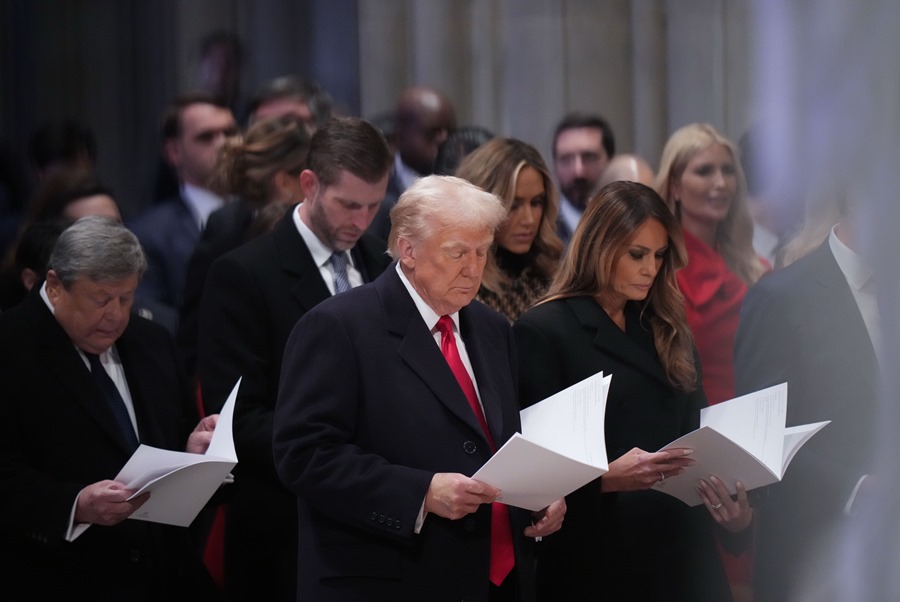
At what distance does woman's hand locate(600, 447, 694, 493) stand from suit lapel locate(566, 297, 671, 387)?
10.8 inches

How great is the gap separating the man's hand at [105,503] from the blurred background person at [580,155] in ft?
8.69

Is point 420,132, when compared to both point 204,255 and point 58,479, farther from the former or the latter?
point 58,479

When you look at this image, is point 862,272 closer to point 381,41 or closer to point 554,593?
point 554,593

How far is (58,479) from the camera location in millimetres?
3377

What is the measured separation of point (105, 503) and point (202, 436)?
1.33 feet

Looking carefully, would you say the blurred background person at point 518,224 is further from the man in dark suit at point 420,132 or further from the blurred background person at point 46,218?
the man in dark suit at point 420,132

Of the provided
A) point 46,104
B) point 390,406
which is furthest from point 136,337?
point 46,104

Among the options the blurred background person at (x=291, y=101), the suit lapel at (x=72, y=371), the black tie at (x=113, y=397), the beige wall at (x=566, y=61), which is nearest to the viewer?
the suit lapel at (x=72, y=371)

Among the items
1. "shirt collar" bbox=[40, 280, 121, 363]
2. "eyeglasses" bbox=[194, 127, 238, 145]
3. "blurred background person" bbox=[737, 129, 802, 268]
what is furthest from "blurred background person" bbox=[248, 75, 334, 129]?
"shirt collar" bbox=[40, 280, 121, 363]

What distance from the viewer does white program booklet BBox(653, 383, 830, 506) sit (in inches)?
121

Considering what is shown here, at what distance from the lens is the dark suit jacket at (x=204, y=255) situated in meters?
4.42

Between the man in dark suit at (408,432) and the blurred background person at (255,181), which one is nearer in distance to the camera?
the man in dark suit at (408,432)

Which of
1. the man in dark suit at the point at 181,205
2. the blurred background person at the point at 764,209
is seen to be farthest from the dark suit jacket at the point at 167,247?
the blurred background person at the point at 764,209

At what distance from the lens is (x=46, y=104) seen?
846 centimetres
